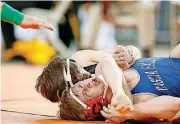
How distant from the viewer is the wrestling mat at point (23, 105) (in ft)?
9.17

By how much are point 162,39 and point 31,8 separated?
9.79 feet

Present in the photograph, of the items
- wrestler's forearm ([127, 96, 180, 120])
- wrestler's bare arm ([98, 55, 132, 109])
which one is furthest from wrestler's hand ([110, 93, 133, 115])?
wrestler's forearm ([127, 96, 180, 120])

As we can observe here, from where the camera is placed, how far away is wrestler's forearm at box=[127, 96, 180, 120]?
2.60 metres

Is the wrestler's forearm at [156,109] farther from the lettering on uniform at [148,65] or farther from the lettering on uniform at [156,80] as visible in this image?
the lettering on uniform at [148,65]

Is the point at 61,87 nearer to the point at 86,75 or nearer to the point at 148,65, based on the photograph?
the point at 86,75

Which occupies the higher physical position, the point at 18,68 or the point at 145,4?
the point at 145,4

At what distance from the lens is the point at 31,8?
785 centimetres

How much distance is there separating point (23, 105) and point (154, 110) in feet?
3.52

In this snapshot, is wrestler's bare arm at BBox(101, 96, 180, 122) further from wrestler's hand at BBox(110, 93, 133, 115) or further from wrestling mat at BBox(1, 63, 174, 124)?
wrestling mat at BBox(1, 63, 174, 124)

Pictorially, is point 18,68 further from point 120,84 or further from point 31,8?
point 120,84

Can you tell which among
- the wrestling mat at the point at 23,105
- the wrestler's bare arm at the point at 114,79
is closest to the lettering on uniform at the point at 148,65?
the wrestler's bare arm at the point at 114,79

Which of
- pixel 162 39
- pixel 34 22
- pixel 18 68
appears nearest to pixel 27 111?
pixel 34 22

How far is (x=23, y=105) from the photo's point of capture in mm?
3445

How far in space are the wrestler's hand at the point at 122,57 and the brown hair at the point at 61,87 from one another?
0.19 m
